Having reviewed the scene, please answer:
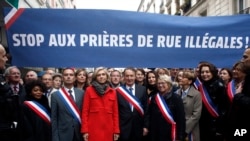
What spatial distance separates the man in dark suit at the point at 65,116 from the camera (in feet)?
15.3

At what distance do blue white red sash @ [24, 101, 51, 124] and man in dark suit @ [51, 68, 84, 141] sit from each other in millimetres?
86

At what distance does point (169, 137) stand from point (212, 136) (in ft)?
2.23

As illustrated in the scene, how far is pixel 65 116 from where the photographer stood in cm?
468

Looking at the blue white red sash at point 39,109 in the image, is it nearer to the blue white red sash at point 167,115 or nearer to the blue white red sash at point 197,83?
the blue white red sash at point 167,115

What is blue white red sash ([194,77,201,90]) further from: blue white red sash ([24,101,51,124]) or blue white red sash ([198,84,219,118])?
blue white red sash ([24,101,51,124])

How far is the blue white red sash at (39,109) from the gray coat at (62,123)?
9cm

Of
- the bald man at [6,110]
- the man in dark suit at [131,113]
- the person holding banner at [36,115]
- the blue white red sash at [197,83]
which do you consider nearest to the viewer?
the bald man at [6,110]

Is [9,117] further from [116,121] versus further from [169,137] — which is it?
[169,137]

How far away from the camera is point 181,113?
15.6ft

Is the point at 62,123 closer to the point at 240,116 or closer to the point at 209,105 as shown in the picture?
the point at 209,105

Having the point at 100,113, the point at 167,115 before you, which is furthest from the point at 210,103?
the point at 100,113

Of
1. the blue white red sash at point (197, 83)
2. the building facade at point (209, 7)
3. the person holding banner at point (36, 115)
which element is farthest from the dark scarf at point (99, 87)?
the building facade at point (209, 7)

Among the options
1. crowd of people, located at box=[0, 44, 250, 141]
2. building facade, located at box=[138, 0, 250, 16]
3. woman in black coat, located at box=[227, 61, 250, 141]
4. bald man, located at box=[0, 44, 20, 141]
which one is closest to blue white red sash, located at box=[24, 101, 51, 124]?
crowd of people, located at box=[0, 44, 250, 141]

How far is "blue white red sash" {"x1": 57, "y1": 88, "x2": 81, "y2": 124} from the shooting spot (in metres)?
4.70
